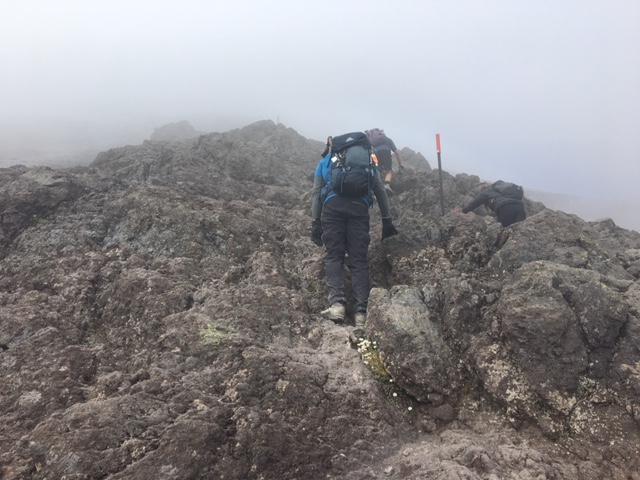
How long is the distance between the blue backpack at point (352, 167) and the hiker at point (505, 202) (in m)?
6.20

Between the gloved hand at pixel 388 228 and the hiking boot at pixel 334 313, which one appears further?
the gloved hand at pixel 388 228

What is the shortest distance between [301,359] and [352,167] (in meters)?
4.41

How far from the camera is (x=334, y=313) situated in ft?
25.2

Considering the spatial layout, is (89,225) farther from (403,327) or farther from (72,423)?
(403,327)

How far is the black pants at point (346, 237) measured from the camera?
8.52m

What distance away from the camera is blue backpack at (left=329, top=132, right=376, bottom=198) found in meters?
8.70

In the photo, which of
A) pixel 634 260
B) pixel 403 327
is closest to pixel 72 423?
pixel 403 327

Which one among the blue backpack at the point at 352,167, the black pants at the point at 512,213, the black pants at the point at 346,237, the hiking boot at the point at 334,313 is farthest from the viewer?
the black pants at the point at 512,213

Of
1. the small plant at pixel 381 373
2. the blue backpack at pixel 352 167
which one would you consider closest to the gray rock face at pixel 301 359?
the small plant at pixel 381 373

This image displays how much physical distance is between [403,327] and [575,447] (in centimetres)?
259

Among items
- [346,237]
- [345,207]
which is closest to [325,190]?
[345,207]

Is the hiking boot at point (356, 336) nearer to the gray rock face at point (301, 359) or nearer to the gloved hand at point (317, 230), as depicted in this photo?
the gray rock face at point (301, 359)

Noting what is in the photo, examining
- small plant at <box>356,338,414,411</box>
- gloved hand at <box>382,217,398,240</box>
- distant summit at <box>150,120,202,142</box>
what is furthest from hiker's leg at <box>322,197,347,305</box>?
distant summit at <box>150,120,202,142</box>

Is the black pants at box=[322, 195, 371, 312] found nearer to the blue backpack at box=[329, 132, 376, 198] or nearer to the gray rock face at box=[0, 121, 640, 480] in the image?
the blue backpack at box=[329, 132, 376, 198]
